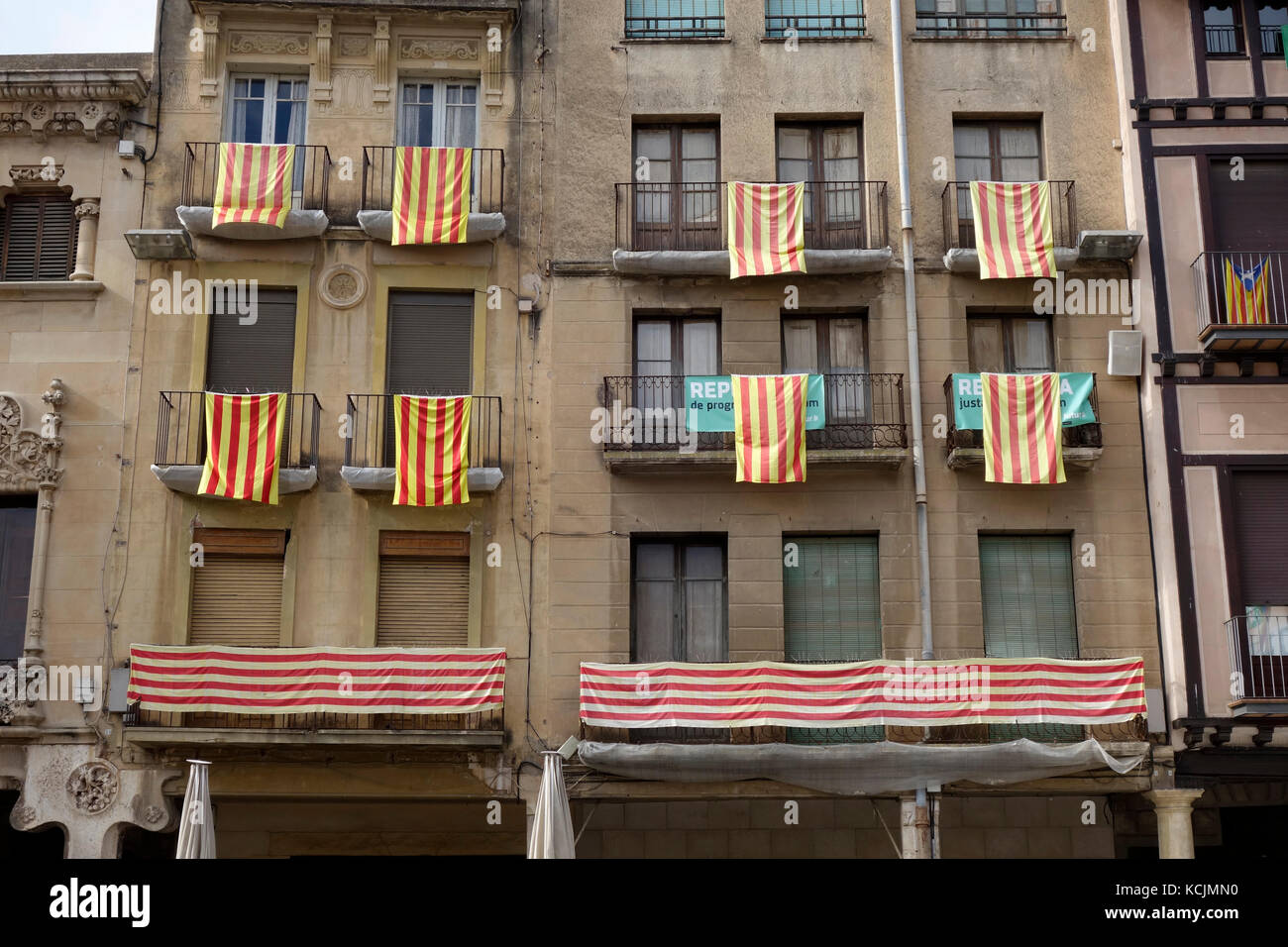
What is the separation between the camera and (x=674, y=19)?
26203 millimetres

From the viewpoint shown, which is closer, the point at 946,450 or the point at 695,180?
the point at 946,450

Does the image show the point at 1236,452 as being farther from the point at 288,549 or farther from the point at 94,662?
the point at 94,662

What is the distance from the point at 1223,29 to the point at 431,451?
15.6 metres

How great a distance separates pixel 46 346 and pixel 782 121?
526 inches

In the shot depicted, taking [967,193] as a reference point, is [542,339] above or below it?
below

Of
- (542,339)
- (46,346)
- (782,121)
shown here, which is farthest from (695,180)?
(46,346)

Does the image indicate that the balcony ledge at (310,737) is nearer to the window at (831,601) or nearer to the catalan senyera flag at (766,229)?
the window at (831,601)

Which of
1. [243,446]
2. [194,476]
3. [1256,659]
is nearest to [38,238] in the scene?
[194,476]

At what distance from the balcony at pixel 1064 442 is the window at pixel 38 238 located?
15.3 metres

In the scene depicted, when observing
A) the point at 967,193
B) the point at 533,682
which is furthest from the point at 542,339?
the point at 967,193

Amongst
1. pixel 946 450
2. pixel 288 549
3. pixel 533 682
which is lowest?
pixel 533 682

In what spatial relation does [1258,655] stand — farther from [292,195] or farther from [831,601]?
[292,195]

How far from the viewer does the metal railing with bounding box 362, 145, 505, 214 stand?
82.6 feet

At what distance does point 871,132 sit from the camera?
25438mm
